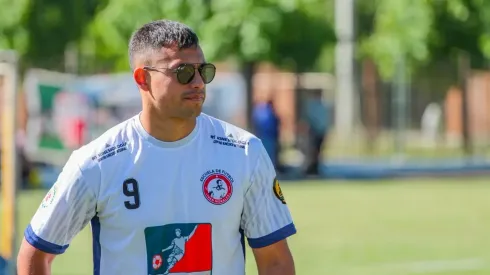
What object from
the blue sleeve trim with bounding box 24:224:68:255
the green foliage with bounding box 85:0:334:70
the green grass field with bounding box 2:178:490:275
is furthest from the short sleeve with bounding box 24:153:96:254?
the green foliage with bounding box 85:0:334:70

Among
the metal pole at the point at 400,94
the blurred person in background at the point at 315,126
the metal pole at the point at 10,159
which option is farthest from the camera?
the metal pole at the point at 400,94

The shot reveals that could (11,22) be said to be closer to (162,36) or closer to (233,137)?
(233,137)

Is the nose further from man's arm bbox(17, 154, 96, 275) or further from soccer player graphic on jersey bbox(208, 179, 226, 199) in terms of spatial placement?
man's arm bbox(17, 154, 96, 275)

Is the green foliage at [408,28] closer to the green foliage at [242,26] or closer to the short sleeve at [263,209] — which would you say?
the green foliage at [242,26]

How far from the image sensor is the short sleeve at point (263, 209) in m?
5.24

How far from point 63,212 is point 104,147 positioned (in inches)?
11.5

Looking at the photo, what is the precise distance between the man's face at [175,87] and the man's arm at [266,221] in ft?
1.14

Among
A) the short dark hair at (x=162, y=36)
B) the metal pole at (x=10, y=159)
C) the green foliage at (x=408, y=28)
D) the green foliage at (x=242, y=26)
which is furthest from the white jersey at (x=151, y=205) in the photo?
the green foliage at (x=408, y=28)

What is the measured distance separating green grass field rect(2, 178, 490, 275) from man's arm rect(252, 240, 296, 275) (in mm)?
7857

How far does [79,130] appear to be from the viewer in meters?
27.0

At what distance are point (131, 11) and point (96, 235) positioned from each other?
27.9 m

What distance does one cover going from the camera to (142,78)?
520cm

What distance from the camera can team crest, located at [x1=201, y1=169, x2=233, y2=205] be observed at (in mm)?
5148

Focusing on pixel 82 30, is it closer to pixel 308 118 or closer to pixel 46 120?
pixel 46 120
